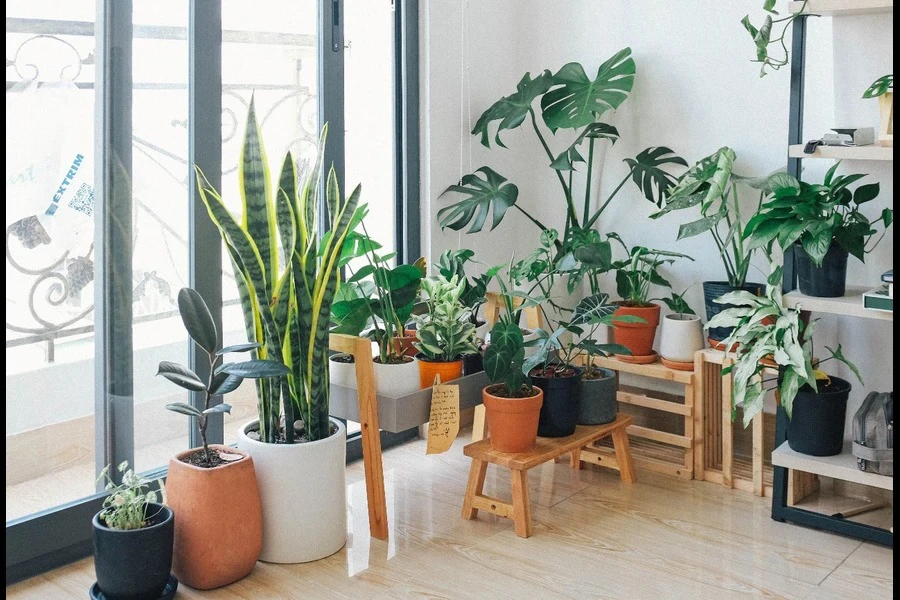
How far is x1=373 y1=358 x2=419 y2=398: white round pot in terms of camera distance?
2568 millimetres

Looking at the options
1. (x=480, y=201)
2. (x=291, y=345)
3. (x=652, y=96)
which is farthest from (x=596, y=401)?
(x=652, y=96)

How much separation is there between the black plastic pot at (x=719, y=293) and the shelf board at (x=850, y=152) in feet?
1.80

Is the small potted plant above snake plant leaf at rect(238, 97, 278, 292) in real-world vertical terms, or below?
below

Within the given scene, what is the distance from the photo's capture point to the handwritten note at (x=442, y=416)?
8.37ft

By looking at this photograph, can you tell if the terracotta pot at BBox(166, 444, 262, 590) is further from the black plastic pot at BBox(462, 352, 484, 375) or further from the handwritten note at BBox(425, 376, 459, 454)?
the black plastic pot at BBox(462, 352, 484, 375)

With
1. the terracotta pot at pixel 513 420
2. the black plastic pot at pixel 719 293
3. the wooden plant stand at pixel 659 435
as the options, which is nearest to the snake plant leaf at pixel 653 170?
the black plastic pot at pixel 719 293

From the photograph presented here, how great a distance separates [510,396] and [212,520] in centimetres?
85

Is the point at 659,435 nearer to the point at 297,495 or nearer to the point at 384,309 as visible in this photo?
the point at 384,309

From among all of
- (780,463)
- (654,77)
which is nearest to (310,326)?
(780,463)

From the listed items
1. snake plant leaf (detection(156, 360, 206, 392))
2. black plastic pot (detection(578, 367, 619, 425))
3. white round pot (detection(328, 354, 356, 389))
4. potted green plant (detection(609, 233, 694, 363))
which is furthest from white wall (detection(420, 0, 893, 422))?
snake plant leaf (detection(156, 360, 206, 392))

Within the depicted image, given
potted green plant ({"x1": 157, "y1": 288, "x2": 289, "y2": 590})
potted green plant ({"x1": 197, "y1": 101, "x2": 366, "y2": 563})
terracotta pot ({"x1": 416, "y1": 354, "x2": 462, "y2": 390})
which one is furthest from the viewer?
terracotta pot ({"x1": 416, "y1": 354, "x2": 462, "y2": 390})

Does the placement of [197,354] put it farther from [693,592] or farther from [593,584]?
[693,592]

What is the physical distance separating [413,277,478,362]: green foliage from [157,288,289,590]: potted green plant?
535 millimetres

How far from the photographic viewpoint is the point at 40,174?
90.7 inches
